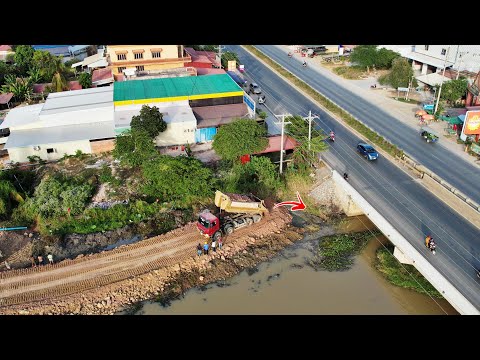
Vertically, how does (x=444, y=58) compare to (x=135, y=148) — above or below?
above

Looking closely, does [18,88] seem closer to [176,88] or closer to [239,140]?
[176,88]

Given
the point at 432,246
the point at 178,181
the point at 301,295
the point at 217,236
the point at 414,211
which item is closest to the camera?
the point at 432,246

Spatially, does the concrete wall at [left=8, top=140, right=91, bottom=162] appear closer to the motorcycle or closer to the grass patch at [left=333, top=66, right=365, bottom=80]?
the motorcycle

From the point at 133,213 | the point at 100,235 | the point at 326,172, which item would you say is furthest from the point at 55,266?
the point at 326,172

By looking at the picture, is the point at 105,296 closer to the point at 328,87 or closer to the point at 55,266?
the point at 55,266

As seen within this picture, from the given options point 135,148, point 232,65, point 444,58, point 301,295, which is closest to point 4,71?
point 232,65

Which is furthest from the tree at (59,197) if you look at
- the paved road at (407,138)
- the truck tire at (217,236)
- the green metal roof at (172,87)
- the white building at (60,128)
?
the paved road at (407,138)

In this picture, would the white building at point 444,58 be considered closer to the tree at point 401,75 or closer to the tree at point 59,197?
the tree at point 401,75
